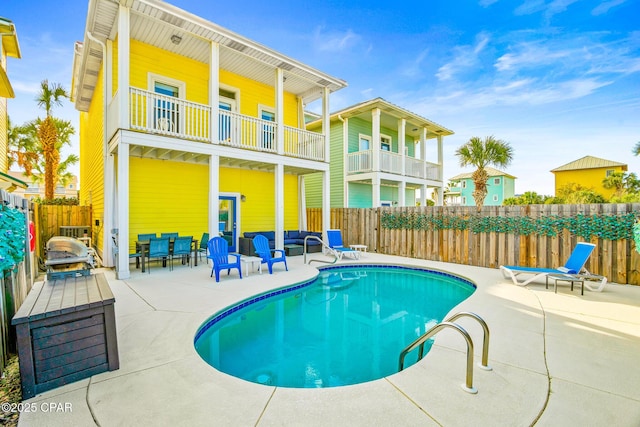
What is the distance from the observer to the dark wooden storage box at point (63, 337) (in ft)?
7.96

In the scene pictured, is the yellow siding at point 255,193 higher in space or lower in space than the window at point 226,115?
lower

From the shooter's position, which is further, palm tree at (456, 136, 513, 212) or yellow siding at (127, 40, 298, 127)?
palm tree at (456, 136, 513, 212)

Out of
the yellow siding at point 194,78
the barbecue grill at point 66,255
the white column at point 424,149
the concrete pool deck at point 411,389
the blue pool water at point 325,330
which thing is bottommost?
the blue pool water at point 325,330

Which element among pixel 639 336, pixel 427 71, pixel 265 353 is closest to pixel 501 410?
pixel 265 353

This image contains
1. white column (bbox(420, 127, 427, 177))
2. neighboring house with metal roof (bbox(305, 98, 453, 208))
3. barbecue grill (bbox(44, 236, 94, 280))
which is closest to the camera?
barbecue grill (bbox(44, 236, 94, 280))

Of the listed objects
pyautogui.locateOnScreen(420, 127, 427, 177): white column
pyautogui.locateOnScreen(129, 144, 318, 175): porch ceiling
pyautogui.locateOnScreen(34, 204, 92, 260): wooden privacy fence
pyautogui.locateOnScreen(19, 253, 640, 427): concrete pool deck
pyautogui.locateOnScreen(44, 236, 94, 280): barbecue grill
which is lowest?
pyautogui.locateOnScreen(19, 253, 640, 427): concrete pool deck

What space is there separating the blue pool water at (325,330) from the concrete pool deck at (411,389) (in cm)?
62

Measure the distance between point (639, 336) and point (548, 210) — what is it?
15.8 ft

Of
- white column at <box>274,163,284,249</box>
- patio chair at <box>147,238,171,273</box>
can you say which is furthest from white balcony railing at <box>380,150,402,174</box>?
patio chair at <box>147,238,171,273</box>

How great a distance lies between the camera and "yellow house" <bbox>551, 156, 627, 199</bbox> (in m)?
31.0

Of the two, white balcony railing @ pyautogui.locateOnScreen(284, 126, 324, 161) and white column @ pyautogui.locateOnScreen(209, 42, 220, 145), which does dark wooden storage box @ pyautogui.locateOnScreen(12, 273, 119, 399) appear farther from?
white balcony railing @ pyautogui.locateOnScreen(284, 126, 324, 161)

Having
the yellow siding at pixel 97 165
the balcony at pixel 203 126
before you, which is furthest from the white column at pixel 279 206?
the yellow siding at pixel 97 165

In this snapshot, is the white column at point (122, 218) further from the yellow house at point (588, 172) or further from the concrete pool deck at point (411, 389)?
the yellow house at point (588, 172)

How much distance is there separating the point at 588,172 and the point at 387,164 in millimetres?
31175
